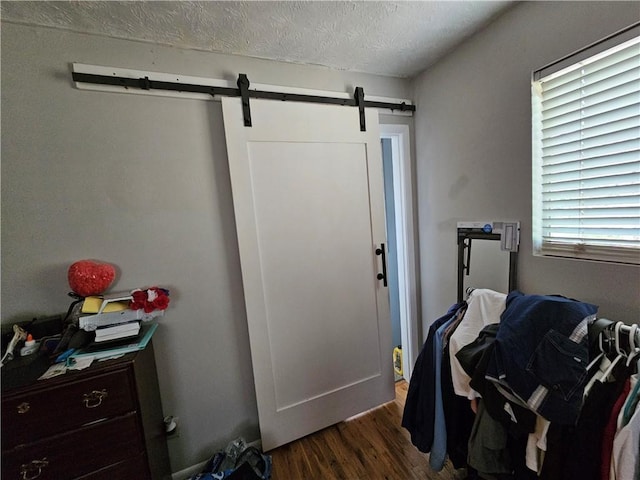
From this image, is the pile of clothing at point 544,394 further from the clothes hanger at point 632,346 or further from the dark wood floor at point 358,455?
the dark wood floor at point 358,455

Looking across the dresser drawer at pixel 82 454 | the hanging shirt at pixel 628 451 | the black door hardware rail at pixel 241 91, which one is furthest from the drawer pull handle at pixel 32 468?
the hanging shirt at pixel 628 451

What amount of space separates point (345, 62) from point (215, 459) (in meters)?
2.41

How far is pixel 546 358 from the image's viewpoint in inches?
33.4

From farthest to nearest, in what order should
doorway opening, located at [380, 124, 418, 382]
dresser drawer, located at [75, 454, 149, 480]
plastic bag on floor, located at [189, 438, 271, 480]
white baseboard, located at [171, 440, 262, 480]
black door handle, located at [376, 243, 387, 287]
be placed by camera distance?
doorway opening, located at [380, 124, 418, 382]
black door handle, located at [376, 243, 387, 287]
white baseboard, located at [171, 440, 262, 480]
plastic bag on floor, located at [189, 438, 271, 480]
dresser drawer, located at [75, 454, 149, 480]

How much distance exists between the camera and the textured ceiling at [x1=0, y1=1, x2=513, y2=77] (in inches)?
44.8

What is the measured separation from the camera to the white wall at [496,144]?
1.09 meters

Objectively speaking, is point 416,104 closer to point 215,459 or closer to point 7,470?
point 215,459

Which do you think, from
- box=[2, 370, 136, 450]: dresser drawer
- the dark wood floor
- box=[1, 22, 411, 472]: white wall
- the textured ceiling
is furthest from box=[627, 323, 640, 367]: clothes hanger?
box=[2, 370, 136, 450]: dresser drawer

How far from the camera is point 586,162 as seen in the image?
1133 mm

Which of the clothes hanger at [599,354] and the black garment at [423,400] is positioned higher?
the clothes hanger at [599,354]

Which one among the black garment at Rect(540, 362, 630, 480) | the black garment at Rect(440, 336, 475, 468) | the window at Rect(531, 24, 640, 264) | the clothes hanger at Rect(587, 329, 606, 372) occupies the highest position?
the window at Rect(531, 24, 640, 264)

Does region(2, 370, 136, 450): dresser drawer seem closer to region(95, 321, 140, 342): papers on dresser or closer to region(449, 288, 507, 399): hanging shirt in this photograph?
region(95, 321, 140, 342): papers on dresser

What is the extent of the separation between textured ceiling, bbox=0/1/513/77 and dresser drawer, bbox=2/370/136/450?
4.86ft

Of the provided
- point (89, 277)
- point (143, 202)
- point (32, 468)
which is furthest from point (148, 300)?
point (32, 468)
